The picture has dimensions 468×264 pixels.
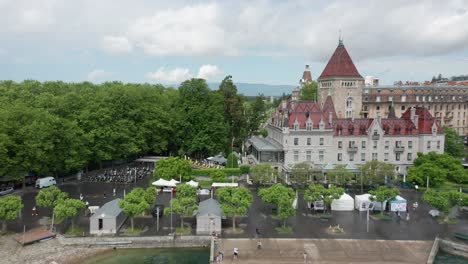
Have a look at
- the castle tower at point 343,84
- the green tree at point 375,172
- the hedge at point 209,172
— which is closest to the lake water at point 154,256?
the hedge at point 209,172

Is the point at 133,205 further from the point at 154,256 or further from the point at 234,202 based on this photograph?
the point at 234,202

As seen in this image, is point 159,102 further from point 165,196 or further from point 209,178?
point 165,196

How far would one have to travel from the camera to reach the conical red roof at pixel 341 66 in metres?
70.8

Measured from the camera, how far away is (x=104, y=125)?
6241 cm

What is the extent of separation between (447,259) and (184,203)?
82.8ft

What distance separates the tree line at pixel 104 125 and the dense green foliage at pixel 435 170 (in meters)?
33.2

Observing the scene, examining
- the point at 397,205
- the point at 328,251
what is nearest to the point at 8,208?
the point at 328,251

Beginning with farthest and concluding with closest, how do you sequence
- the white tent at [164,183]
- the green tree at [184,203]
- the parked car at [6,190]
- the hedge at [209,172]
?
the hedge at [209,172] < the white tent at [164,183] < the parked car at [6,190] < the green tree at [184,203]

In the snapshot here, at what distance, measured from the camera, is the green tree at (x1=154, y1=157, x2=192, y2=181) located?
52.8 meters

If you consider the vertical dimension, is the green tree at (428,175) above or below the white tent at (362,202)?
above

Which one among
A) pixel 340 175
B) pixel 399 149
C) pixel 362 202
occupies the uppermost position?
pixel 399 149

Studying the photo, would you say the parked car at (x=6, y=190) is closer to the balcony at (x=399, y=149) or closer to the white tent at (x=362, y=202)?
the white tent at (x=362, y=202)

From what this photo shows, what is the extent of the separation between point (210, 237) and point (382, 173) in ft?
99.8

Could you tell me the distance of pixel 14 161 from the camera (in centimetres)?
4734
